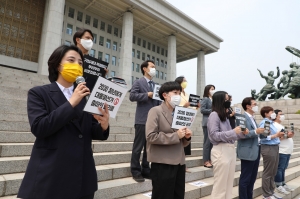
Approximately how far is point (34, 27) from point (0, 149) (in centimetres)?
2764

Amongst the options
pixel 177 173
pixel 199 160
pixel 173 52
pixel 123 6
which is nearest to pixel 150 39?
pixel 173 52

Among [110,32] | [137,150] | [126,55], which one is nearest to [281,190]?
[137,150]

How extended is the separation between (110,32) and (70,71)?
1441 inches

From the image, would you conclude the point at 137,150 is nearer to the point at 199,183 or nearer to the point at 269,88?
the point at 199,183

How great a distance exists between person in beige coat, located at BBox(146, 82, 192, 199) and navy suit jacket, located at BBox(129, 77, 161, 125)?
3.73ft

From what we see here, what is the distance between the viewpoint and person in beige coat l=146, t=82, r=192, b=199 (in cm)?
249

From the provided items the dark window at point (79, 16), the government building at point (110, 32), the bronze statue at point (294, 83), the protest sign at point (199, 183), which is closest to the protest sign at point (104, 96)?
the protest sign at point (199, 183)

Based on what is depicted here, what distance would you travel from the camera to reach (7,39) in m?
24.5

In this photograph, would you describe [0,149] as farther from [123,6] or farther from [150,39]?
[150,39]

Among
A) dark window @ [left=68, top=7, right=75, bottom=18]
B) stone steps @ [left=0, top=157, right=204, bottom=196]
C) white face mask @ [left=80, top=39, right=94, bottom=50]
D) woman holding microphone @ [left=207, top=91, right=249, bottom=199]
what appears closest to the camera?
stone steps @ [left=0, top=157, right=204, bottom=196]

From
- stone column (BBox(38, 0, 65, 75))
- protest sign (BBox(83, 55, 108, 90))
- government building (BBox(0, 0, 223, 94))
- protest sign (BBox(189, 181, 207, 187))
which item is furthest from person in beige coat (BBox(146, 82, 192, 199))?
stone column (BBox(38, 0, 65, 75))

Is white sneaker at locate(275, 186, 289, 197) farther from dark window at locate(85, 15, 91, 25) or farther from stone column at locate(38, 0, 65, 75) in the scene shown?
dark window at locate(85, 15, 91, 25)

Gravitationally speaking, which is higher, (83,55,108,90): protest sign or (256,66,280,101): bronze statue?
(256,66,280,101): bronze statue

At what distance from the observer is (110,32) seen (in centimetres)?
3591
